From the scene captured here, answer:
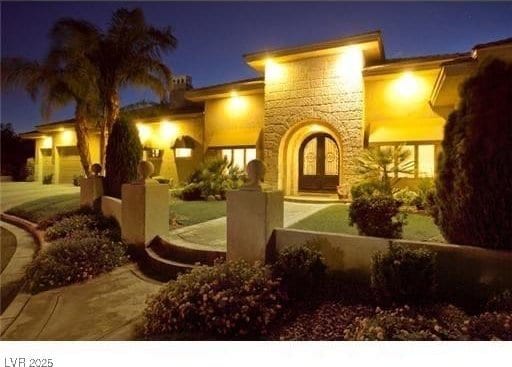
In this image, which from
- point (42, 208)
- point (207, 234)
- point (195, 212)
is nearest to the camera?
point (207, 234)

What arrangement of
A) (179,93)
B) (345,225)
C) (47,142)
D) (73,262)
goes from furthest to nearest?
(47,142) → (179,93) → (345,225) → (73,262)

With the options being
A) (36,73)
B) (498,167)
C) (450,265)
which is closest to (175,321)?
(450,265)

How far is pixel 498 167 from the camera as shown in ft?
12.1

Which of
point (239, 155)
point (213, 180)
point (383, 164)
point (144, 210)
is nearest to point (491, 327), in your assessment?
point (144, 210)

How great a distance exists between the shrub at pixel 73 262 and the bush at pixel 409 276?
194 inches

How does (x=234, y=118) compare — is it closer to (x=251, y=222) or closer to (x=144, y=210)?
(x=144, y=210)

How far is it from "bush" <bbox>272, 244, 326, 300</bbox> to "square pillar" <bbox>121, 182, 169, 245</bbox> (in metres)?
3.48

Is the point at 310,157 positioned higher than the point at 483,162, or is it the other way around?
the point at 310,157

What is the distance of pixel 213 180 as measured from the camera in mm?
13125

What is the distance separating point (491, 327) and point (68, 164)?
25.6m

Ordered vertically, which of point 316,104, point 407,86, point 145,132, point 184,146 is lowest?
point 184,146

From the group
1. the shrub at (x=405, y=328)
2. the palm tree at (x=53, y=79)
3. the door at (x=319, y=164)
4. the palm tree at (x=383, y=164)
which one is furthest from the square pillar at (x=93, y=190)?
the shrub at (x=405, y=328)
